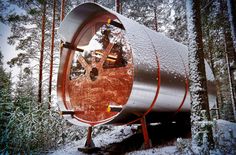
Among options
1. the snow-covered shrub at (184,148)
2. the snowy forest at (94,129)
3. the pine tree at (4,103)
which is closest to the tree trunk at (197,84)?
the snowy forest at (94,129)

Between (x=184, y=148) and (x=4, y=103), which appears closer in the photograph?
(x=184, y=148)

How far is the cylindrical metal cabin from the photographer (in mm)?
4493

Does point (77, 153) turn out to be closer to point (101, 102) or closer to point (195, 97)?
point (101, 102)

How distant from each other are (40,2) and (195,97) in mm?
11285

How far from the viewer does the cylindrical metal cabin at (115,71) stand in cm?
449

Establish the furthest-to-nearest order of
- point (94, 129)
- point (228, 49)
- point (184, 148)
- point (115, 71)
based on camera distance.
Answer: point (228, 49) < point (94, 129) < point (115, 71) < point (184, 148)

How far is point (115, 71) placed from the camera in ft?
16.8

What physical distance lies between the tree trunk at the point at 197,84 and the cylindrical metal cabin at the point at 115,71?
Result: 0.74m

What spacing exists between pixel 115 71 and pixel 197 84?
1.81 meters

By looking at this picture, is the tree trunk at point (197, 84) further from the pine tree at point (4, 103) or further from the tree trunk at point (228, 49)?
the tree trunk at point (228, 49)

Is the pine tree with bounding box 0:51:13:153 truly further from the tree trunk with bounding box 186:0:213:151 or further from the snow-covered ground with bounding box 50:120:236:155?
the tree trunk with bounding box 186:0:213:151

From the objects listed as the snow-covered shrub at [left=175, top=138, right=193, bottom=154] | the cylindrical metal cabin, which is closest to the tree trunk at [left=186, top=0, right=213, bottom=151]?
the snow-covered shrub at [left=175, top=138, right=193, bottom=154]

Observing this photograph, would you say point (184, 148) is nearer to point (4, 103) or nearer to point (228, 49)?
point (4, 103)

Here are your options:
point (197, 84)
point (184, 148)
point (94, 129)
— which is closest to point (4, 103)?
point (94, 129)
